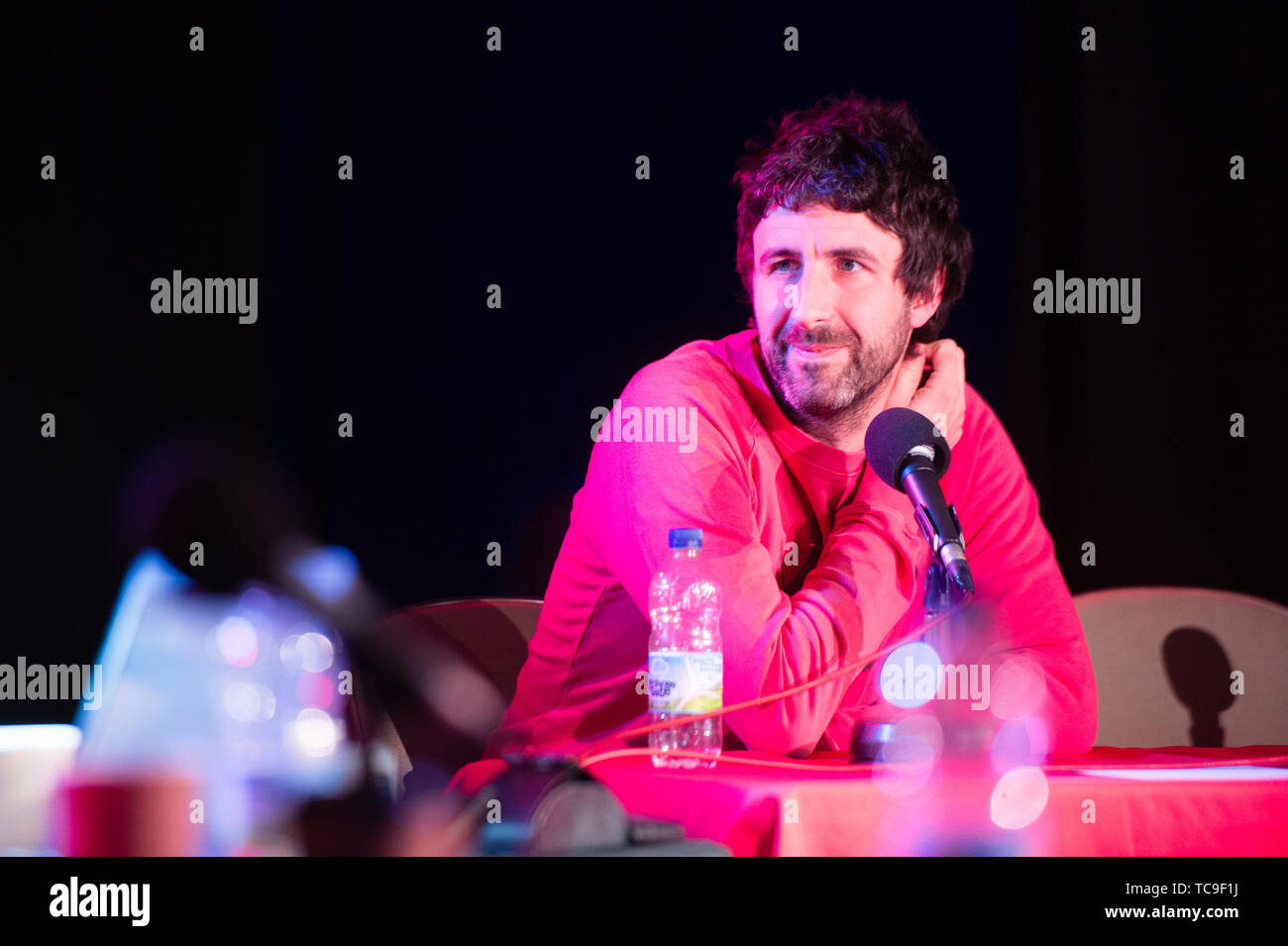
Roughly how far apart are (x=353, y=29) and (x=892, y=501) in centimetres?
165

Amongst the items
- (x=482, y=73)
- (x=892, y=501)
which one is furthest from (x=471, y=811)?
(x=482, y=73)

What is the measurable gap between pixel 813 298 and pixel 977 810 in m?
1.10

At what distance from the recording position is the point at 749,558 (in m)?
1.56

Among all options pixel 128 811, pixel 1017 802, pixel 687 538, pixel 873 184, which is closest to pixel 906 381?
pixel 873 184

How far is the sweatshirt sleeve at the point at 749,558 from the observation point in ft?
4.91

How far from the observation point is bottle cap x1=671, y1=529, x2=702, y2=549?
149 cm

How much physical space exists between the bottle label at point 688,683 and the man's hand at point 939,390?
0.69m

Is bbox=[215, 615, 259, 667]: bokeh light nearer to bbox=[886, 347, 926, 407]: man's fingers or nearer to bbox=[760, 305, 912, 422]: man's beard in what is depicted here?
bbox=[760, 305, 912, 422]: man's beard

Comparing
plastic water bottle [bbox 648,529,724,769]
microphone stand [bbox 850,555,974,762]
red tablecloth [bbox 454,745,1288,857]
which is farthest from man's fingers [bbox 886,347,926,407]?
red tablecloth [bbox 454,745,1288,857]

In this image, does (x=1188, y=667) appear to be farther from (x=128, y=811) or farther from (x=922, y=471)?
(x=128, y=811)

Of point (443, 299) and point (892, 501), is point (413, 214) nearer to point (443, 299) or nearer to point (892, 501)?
point (443, 299)

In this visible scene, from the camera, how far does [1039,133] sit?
8.64 ft

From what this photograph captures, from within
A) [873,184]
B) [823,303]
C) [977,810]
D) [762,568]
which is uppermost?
[873,184]
